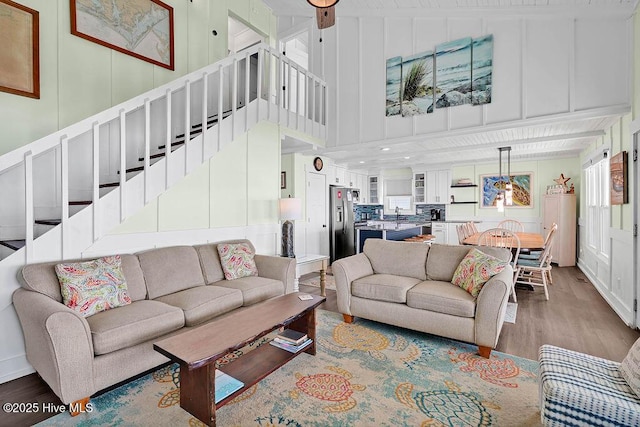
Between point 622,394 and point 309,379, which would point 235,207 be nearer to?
point 309,379

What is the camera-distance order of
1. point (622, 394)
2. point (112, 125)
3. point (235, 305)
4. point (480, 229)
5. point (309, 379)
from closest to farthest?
1. point (622, 394)
2. point (309, 379)
3. point (235, 305)
4. point (112, 125)
5. point (480, 229)

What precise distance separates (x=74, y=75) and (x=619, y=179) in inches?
240

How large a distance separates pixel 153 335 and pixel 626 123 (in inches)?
206

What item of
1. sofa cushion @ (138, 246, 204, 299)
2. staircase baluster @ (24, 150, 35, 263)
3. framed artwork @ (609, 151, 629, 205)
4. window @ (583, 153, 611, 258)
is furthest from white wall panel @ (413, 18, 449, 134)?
staircase baluster @ (24, 150, 35, 263)

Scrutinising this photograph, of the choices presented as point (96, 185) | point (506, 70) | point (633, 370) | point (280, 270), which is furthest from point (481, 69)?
point (96, 185)

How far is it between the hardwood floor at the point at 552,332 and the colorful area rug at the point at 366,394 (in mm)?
310

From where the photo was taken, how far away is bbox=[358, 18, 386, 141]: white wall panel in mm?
5035

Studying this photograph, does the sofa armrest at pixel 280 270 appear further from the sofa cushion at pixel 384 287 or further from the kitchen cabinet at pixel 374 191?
the kitchen cabinet at pixel 374 191

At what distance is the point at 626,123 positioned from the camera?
3498 millimetres

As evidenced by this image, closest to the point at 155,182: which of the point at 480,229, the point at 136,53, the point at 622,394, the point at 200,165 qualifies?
the point at 200,165

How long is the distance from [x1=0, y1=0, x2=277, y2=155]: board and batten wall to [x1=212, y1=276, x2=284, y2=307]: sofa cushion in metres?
2.24

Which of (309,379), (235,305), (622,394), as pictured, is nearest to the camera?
(622,394)

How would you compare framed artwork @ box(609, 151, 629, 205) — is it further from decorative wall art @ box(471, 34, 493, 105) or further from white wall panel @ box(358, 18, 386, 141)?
white wall panel @ box(358, 18, 386, 141)

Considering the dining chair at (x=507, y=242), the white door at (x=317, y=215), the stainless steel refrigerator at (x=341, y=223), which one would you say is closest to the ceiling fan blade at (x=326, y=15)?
the dining chair at (x=507, y=242)
